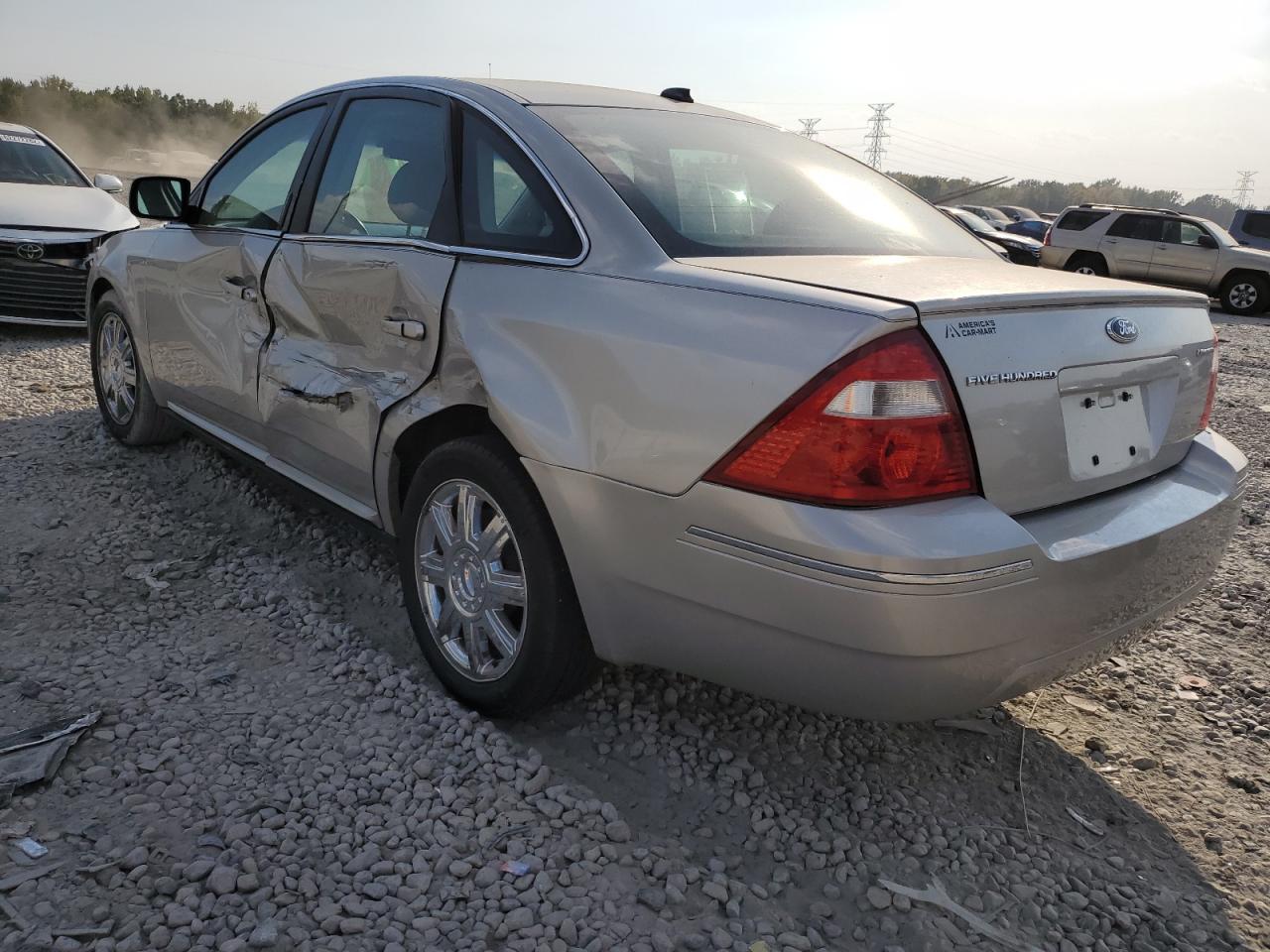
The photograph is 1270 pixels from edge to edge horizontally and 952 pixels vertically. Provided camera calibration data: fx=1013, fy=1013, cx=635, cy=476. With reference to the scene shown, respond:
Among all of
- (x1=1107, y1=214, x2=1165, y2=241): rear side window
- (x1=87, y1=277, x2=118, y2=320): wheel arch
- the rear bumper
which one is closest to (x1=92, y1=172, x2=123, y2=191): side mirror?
(x1=87, y1=277, x2=118, y2=320): wheel arch

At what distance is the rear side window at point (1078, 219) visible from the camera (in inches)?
716

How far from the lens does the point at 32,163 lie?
8.69 m

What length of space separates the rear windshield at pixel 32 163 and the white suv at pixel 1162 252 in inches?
573

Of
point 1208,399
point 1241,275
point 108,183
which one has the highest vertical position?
point 108,183

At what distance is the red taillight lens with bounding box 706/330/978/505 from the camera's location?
6.30ft

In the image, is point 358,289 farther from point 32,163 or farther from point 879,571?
point 32,163

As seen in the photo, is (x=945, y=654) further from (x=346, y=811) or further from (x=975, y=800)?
(x=346, y=811)

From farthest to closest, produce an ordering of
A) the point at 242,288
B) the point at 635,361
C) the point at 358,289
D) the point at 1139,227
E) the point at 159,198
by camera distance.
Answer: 1. the point at 1139,227
2. the point at 159,198
3. the point at 242,288
4. the point at 358,289
5. the point at 635,361

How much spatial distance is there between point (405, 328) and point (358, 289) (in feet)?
1.04

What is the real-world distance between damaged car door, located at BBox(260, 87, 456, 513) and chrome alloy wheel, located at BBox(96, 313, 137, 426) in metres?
1.72

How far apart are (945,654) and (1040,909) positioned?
0.68m

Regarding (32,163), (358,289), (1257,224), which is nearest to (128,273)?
(358,289)

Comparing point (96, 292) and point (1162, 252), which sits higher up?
point (96, 292)

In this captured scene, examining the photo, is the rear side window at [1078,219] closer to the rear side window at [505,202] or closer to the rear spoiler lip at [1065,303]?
the rear spoiler lip at [1065,303]
